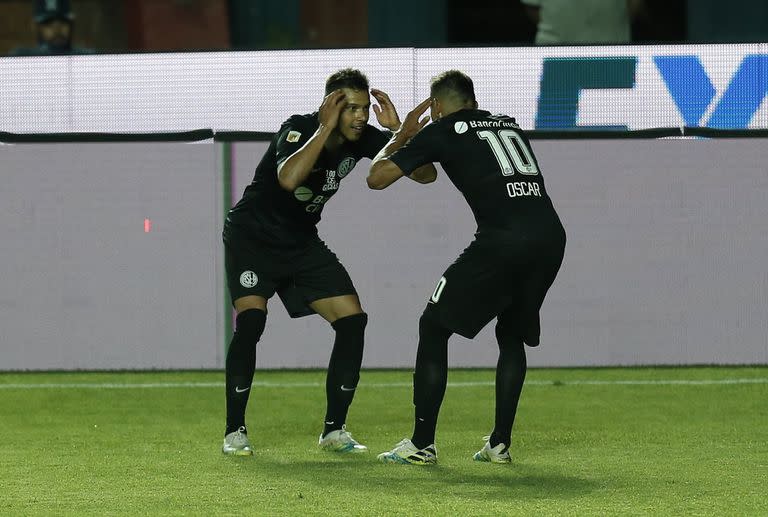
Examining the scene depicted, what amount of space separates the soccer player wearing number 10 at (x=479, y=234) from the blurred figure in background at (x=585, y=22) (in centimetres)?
539

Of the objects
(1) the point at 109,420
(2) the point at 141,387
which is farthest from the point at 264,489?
(2) the point at 141,387

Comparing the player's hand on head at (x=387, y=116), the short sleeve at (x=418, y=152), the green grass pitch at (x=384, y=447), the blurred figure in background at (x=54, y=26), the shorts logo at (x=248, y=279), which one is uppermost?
the blurred figure in background at (x=54, y=26)

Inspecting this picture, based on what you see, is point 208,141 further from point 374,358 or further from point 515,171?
point 515,171

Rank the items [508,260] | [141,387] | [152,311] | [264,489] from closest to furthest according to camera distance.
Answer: [264,489]
[508,260]
[141,387]
[152,311]

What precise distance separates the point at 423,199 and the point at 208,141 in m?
1.51

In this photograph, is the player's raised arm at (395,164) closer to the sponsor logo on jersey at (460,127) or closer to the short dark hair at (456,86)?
the short dark hair at (456,86)

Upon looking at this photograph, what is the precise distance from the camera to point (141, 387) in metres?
9.59

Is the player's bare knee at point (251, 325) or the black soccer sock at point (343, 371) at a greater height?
the player's bare knee at point (251, 325)

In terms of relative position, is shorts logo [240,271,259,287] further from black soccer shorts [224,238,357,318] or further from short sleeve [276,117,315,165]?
short sleeve [276,117,315,165]

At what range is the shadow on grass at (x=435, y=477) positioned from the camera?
5805mm

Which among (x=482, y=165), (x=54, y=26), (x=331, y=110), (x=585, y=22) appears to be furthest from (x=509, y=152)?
(x=54, y=26)

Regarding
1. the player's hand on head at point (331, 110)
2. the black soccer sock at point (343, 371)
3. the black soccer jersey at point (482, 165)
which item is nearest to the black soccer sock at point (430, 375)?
the black soccer jersey at point (482, 165)

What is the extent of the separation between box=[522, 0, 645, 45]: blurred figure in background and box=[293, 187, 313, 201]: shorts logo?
201 inches

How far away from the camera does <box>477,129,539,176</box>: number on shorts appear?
6363 mm
